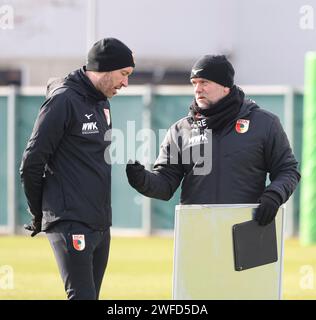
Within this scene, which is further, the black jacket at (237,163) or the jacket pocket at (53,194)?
the black jacket at (237,163)

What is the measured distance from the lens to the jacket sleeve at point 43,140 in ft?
21.9

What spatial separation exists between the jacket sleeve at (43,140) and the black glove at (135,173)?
46cm

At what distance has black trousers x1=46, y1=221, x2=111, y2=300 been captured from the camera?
6684 millimetres

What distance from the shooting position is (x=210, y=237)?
21.0 ft

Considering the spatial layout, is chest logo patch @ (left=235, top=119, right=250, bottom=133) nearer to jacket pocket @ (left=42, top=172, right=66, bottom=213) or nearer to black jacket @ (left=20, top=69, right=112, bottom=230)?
black jacket @ (left=20, top=69, right=112, bottom=230)

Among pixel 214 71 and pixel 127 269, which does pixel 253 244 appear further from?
pixel 127 269

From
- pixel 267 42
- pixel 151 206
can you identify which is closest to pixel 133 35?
pixel 267 42

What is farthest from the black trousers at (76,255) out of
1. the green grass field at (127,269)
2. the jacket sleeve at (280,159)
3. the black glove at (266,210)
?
the green grass field at (127,269)

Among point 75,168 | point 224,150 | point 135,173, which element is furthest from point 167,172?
point 75,168

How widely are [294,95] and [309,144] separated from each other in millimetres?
1090

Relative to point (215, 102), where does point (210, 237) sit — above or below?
below

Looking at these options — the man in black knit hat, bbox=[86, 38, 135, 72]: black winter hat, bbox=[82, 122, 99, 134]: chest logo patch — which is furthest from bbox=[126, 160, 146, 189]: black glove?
bbox=[86, 38, 135, 72]: black winter hat

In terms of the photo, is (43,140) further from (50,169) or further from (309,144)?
(309,144)

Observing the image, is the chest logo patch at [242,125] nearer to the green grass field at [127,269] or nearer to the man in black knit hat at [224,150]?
the man in black knit hat at [224,150]
